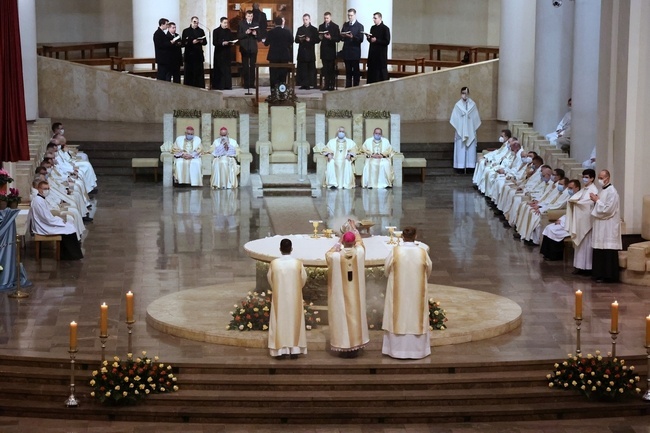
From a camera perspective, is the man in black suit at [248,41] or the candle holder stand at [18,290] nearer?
the candle holder stand at [18,290]

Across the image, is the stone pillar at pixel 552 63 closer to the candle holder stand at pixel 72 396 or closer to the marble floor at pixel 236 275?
the marble floor at pixel 236 275

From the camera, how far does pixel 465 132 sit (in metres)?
24.6

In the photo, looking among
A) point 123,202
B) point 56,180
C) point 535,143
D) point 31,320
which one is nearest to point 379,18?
point 535,143

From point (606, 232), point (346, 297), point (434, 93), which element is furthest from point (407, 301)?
point (434, 93)

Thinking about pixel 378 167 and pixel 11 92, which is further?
pixel 378 167

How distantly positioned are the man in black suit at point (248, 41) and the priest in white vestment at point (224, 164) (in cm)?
451

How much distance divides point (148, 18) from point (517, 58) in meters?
8.16

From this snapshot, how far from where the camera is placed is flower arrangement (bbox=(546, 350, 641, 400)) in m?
12.3

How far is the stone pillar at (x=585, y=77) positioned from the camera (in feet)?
69.6

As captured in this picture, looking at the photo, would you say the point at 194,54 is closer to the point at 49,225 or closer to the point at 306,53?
the point at 306,53

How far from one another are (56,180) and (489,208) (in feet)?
21.9

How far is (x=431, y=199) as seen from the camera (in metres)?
22.3

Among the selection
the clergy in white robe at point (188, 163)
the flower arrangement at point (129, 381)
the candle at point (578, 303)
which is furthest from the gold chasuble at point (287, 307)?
the clergy in white robe at point (188, 163)

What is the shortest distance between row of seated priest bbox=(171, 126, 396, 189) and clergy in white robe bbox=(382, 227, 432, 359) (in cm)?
1081
